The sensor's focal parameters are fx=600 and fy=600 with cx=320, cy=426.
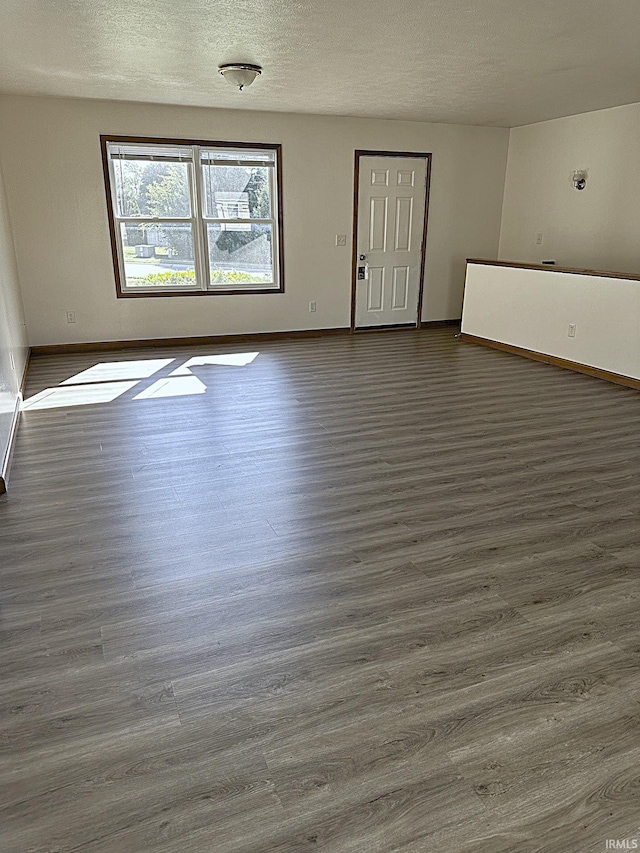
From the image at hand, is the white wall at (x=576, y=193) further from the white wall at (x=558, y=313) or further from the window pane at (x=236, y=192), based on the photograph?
the window pane at (x=236, y=192)

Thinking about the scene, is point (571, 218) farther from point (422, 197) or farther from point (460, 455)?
point (460, 455)

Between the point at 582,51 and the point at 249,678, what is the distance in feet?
15.1

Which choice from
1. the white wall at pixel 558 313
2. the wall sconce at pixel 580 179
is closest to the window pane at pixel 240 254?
the white wall at pixel 558 313

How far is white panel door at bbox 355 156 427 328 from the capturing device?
7.33 metres

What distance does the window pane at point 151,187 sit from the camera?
249 inches

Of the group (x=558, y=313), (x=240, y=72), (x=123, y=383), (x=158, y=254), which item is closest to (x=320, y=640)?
(x=123, y=383)

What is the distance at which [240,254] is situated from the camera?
7.00 m

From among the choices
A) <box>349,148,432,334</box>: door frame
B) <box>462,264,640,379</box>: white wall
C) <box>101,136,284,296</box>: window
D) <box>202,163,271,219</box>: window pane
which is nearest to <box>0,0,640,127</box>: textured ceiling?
<box>101,136,284,296</box>: window

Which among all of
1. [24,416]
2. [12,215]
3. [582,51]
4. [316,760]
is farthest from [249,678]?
[12,215]

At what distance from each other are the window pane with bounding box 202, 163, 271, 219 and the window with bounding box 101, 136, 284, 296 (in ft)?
0.03

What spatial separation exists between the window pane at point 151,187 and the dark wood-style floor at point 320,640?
3297 millimetres

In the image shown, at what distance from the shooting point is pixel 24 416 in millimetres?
4492

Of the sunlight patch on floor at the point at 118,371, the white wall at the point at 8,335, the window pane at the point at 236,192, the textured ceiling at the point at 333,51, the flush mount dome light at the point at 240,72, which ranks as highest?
the textured ceiling at the point at 333,51

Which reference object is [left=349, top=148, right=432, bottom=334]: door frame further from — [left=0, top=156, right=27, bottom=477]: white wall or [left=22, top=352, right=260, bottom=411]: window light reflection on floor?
[left=0, top=156, right=27, bottom=477]: white wall
